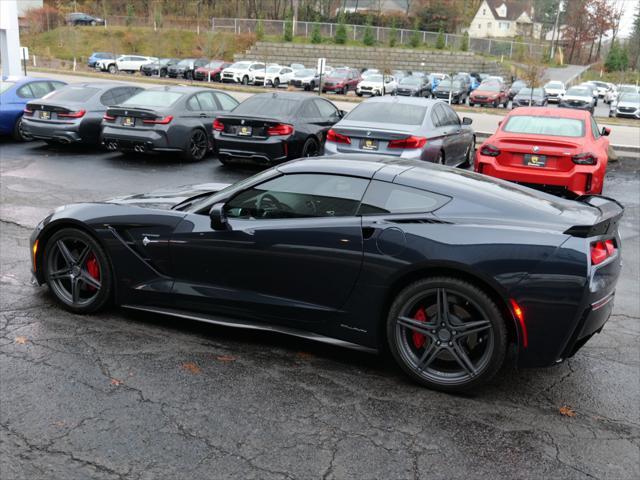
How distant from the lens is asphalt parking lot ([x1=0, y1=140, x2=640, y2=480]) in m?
3.44

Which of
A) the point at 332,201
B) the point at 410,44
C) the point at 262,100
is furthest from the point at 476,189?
the point at 410,44

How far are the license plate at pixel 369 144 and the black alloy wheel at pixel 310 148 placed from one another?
7.48 ft

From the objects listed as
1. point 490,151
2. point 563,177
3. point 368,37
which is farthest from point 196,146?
point 368,37

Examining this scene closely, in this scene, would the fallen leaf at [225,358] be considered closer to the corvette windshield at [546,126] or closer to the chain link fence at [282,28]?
the corvette windshield at [546,126]

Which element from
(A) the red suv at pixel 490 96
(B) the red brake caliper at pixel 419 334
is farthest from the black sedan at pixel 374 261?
(A) the red suv at pixel 490 96

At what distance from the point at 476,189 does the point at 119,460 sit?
281 cm

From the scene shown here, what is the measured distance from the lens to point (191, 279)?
4.95 m

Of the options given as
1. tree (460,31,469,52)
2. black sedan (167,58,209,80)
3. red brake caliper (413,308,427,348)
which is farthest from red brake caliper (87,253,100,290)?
tree (460,31,469,52)

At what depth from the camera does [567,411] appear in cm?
412

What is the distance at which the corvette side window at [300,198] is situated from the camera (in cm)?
457

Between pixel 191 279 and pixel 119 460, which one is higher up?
pixel 191 279

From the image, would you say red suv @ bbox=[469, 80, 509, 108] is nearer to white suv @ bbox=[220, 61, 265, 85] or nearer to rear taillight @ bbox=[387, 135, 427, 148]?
white suv @ bbox=[220, 61, 265, 85]

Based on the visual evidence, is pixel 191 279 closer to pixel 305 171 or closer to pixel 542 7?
pixel 305 171

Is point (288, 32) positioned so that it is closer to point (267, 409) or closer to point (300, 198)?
point (300, 198)
